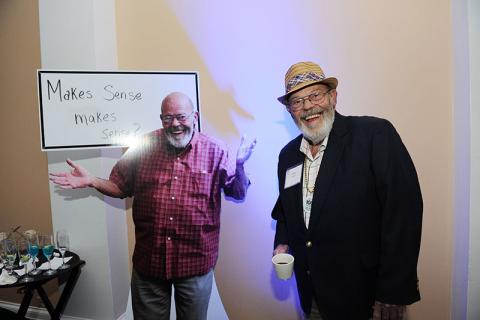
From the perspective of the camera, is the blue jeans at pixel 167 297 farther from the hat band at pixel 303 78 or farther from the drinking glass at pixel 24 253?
the hat band at pixel 303 78

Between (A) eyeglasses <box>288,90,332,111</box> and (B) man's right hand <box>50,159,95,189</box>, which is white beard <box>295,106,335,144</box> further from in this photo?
(B) man's right hand <box>50,159,95,189</box>

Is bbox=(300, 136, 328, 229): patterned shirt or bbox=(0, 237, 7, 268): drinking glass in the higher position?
bbox=(300, 136, 328, 229): patterned shirt

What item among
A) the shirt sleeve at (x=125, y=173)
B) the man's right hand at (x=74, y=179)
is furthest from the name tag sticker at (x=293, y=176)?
the man's right hand at (x=74, y=179)

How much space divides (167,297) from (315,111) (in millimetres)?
1349

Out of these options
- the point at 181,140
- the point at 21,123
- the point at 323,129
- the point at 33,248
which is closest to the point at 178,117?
the point at 181,140

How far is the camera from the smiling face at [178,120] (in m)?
1.90

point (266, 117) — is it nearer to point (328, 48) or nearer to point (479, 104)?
point (328, 48)

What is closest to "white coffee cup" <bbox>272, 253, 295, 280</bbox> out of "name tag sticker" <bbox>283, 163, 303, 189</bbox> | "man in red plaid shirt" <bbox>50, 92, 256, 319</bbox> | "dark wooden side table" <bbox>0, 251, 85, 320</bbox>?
"name tag sticker" <bbox>283, 163, 303, 189</bbox>

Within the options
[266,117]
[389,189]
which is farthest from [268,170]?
[389,189]

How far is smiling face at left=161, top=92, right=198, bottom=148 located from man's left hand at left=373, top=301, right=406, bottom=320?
126 cm

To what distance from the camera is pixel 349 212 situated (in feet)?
4.88

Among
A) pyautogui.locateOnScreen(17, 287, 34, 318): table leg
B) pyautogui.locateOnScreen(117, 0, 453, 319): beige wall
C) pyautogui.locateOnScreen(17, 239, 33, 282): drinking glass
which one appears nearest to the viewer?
pyautogui.locateOnScreen(117, 0, 453, 319): beige wall

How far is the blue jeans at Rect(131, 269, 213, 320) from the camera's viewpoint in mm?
1897

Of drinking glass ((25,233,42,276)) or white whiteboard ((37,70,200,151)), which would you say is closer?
white whiteboard ((37,70,200,151))
